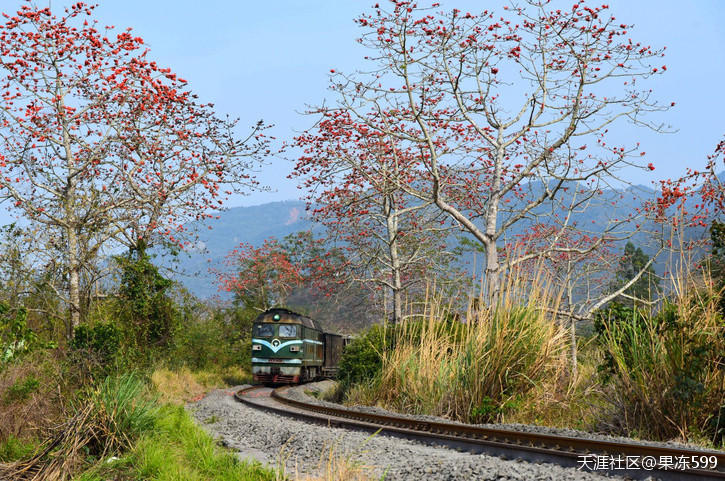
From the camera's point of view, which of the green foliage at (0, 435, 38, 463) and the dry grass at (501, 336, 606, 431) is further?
the dry grass at (501, 336, 606, 431)

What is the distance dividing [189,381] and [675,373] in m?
17.1

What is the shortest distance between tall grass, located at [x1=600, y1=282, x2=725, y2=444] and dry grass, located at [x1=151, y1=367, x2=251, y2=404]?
957cm

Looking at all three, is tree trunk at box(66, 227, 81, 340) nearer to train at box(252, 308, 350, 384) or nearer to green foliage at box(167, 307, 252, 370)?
green foliage at box(167, 307, 252, 370)

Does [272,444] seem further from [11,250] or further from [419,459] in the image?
[11,250]

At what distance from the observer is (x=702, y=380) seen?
6961mm

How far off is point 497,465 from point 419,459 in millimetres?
920

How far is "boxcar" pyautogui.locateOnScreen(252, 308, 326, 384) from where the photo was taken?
2338cm

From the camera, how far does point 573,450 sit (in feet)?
20.8

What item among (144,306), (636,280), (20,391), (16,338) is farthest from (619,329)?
(144,306)

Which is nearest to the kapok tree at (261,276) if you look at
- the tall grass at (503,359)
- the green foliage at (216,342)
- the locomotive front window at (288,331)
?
the green foliage at (216,342)

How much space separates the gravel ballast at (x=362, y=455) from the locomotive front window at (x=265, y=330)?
11.8 meters

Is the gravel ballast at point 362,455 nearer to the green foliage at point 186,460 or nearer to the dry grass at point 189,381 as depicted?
the green foliage at point 186,460

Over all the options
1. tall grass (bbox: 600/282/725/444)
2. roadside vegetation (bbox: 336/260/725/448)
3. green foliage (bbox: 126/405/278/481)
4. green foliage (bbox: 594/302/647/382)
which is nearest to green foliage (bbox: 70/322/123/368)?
green foliage (bbox: 126/405/278/481)

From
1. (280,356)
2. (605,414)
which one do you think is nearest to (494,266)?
(605,414)
